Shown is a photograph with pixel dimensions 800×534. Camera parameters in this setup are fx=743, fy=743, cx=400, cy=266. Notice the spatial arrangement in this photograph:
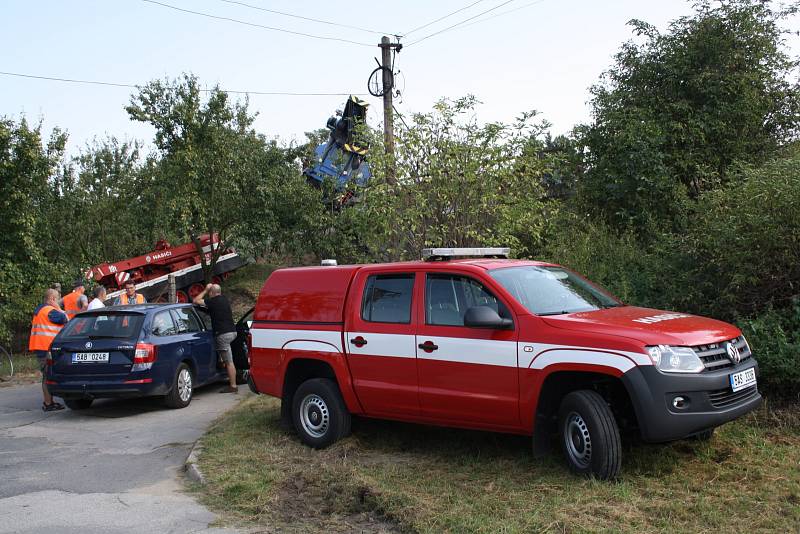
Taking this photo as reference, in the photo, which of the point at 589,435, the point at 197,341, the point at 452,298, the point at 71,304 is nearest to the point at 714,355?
the point at 589,435

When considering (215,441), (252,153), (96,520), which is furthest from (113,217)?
(96,520)

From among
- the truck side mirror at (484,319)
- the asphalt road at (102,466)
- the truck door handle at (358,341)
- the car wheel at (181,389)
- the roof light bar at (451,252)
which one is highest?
the roof light bar at (451,252)

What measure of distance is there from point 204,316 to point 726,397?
346 inches

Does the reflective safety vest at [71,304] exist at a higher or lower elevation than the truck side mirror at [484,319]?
higher

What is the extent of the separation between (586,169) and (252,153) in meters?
9.28

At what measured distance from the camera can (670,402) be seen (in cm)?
548

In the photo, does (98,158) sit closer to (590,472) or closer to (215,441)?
(215,441)

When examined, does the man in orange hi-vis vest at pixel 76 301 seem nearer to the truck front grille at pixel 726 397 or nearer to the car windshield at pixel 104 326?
the car windshield at pixel 104 326

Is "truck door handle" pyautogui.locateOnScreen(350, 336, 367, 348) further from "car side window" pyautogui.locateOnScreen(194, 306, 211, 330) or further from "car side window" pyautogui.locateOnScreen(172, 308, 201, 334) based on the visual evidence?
"car side window" pyautogui.locateOnScreen(194, 306, 211, 330)

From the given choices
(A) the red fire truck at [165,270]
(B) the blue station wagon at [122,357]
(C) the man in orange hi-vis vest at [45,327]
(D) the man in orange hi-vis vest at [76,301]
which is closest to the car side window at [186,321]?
(B) the blue station wagon at [122,357]

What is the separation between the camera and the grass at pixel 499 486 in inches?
201

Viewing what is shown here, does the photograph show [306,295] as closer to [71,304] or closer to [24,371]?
[71,304]

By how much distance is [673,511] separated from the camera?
5.15 meters

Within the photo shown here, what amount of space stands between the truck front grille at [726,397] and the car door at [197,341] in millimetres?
7751
